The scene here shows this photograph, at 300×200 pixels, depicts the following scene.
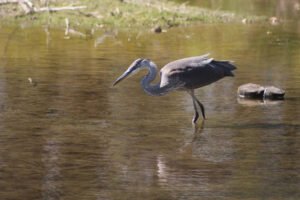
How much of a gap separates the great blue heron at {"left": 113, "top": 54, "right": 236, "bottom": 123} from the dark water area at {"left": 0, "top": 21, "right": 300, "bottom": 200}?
400 mm

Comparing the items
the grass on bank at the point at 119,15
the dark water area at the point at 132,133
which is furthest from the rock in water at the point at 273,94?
the grass on bank at the point at 119,15

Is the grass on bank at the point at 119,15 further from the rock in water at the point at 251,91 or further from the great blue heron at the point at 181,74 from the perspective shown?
the great blue heron at the point at 181,74

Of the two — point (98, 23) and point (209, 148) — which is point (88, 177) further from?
point (98, 23)

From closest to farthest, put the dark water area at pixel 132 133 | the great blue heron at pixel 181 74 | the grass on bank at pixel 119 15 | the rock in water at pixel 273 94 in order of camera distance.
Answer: the dark water area at pixel 132 133, the great blue heron at pixel 181 74, the rock in water at pixel 273 94, the grass on bank at pixel 119 15

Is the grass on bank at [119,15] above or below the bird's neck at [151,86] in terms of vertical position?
below

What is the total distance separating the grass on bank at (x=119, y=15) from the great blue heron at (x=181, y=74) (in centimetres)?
1173

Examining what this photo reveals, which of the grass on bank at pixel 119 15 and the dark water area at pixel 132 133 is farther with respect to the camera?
the grass on bank at pixel 119 15

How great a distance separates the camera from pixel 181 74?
11.6 m

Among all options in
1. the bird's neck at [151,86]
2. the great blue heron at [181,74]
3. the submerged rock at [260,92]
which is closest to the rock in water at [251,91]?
the submerged rock at [260,92]

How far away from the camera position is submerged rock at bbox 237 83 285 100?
13.3 metres

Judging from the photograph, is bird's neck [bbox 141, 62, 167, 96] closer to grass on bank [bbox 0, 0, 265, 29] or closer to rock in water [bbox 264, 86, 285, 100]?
rock in water [bbox 264, 86, 285, 100]

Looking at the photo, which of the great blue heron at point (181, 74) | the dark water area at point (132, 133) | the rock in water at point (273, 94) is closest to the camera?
the dark water area at point (132, 133)

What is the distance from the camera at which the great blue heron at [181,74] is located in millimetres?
11617

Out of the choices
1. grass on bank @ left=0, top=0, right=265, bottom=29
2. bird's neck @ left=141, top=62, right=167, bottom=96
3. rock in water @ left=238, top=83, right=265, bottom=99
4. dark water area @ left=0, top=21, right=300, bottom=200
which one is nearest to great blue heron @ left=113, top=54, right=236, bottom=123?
bird's neck @ left=141, top=62, right=167, bottom=96
